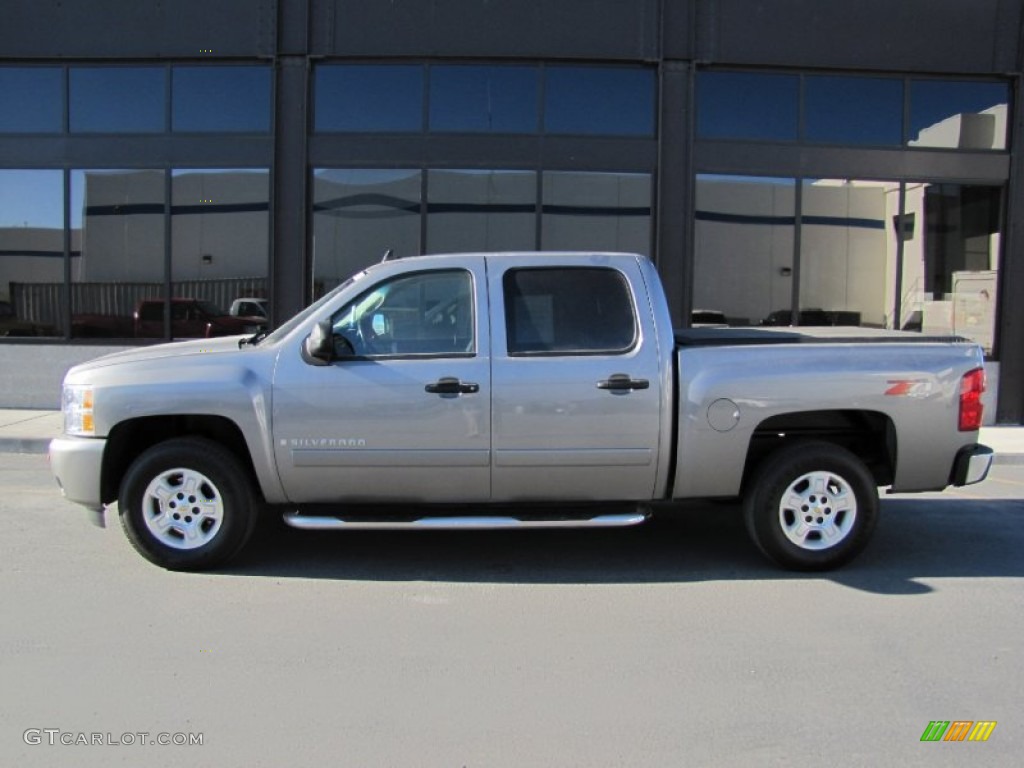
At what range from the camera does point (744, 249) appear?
11805mm

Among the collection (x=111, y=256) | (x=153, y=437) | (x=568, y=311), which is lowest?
(x=153, y=437)

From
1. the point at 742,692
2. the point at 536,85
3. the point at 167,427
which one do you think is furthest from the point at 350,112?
the point at 742,692

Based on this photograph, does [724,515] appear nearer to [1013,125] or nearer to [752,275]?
[752,275]

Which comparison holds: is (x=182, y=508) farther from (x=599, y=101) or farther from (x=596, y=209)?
(x=599, y=101)

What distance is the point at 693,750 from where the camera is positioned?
10.2 ft

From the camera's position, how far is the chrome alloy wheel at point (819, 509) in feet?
16.6

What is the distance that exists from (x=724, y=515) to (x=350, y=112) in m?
7.99

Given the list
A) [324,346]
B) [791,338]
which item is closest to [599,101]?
[791,338]

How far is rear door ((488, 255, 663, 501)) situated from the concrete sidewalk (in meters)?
5.57

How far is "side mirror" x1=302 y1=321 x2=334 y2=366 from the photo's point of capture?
187 inches

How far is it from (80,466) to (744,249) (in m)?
9.34

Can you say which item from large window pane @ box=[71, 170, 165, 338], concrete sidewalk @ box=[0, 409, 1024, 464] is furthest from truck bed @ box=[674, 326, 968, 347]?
large window pane @ box=[71, 170, 165, 338]

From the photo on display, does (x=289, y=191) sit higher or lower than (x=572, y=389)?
higher

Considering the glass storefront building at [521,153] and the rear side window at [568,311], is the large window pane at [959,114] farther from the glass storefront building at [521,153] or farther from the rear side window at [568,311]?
the rear side window at [568,311]
